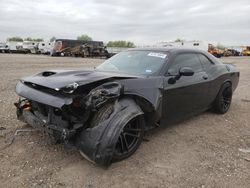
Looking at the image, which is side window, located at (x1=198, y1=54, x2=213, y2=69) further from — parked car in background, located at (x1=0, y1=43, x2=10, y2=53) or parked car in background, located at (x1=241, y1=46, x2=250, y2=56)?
parked car in background, located at (x1=241, y1=46, x2=250, y2=56)

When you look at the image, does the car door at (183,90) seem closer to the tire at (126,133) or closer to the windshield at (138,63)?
the windshield at (138,63)

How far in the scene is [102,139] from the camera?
2967 millimetres

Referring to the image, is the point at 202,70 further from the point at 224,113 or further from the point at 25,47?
the point at 25,47

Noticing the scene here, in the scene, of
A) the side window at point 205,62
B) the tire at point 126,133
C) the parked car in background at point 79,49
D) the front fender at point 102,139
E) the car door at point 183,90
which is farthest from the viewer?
the parked car in background at point 79,49

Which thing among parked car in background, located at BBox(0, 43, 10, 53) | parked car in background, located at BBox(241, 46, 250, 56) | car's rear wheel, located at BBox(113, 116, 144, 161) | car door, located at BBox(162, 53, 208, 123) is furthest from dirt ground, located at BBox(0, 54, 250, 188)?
parked car in background, located at BBox(241, 46, 250, 56)

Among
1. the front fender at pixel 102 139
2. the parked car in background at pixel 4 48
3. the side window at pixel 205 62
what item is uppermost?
the side window at pixel 205 62

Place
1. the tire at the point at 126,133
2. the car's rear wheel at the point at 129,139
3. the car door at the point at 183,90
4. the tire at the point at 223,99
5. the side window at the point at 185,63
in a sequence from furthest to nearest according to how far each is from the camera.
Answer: the tire at the point at 223,99 < the side window at the point at 185,63 < the car door at the point at 183,90 < the car's rear wheel at the point at 129,139 < the tire at the point at 126,133

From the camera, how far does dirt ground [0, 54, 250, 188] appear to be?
2.97m

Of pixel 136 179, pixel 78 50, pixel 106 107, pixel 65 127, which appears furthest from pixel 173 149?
pixel 78 50

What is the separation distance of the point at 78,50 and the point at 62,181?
30.8 m

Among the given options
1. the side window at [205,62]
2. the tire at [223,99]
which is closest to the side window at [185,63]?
the side window at [205,62]

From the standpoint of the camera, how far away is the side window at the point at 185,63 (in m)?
4.21

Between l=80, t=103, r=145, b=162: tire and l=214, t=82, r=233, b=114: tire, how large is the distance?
8.63 feet

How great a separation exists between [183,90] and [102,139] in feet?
6.13
